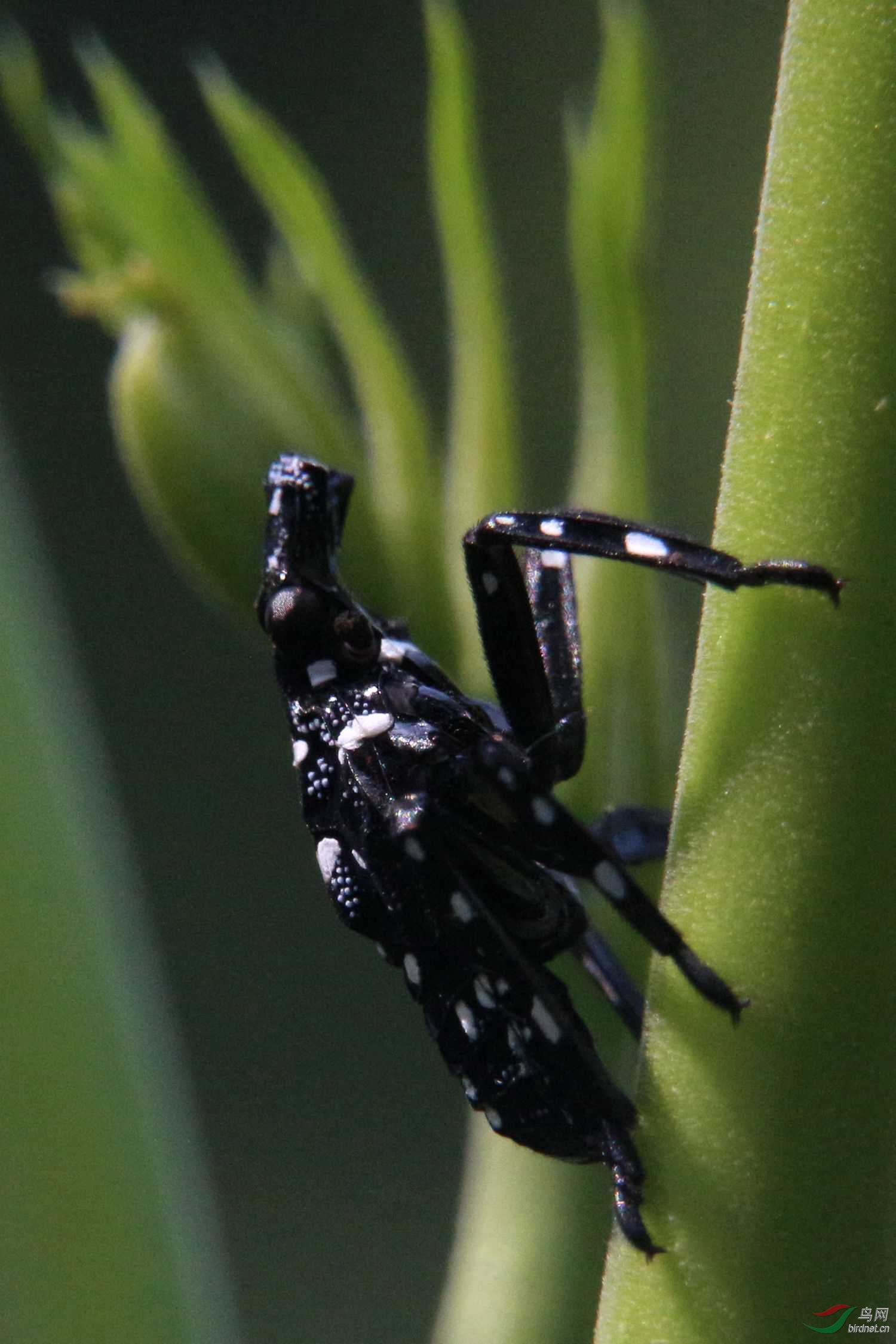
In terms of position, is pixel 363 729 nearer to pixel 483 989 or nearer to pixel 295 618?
pixel 295 618

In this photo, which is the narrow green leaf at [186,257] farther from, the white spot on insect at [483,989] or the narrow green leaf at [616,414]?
the white spot on insect at [483,989]

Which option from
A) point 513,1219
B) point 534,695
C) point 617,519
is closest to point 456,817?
point 534,695

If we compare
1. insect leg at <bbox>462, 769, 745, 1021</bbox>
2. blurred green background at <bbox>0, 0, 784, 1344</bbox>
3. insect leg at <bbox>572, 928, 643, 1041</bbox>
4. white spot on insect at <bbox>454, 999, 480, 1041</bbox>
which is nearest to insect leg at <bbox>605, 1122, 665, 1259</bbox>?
insect leg at <bbox>462, 769, 745, 1021</bbox>

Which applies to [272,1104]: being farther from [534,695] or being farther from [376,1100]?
[534,695]

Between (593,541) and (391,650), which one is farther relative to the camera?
(391,650)

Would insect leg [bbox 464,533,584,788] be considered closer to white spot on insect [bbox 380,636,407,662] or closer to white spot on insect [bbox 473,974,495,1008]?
white spot on insect [bbox 380,636,407,662]

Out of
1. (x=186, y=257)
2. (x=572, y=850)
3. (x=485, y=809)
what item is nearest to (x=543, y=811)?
(x=572, y=850)
